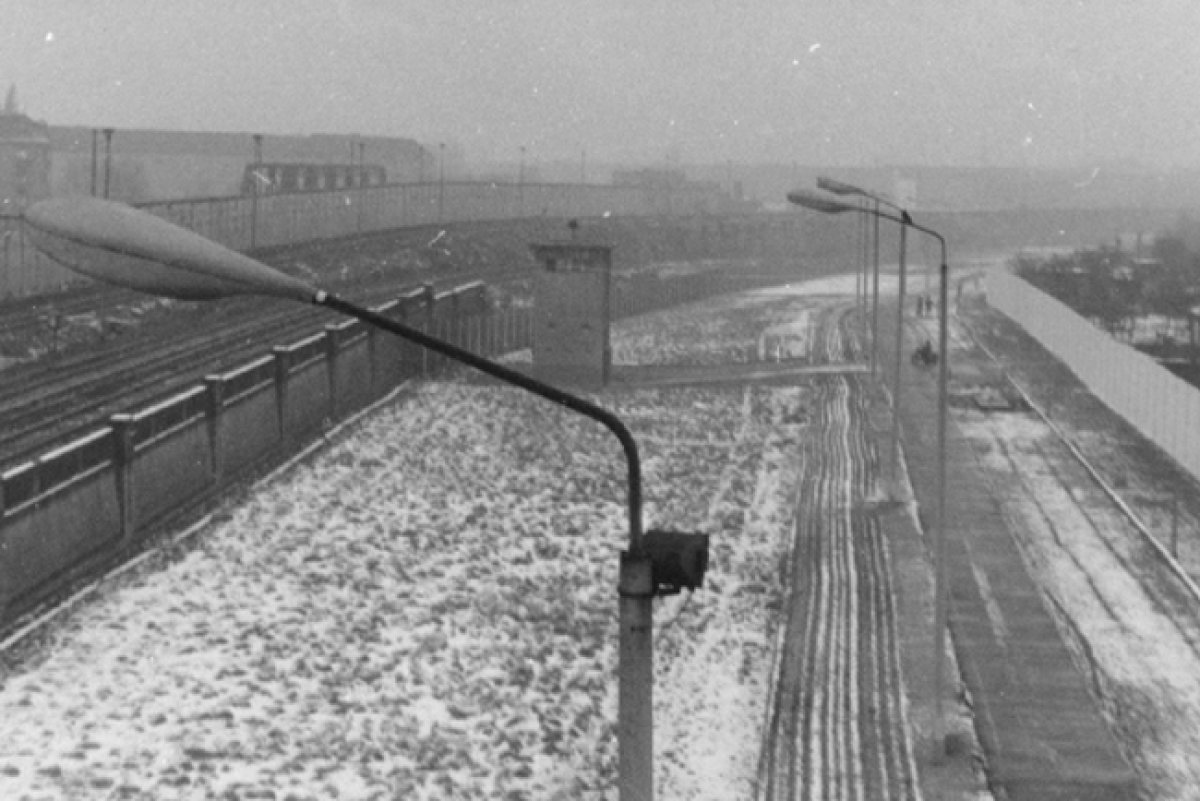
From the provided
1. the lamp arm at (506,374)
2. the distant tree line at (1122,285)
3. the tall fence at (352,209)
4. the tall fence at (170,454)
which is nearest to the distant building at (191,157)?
the tall fence at (352,209)

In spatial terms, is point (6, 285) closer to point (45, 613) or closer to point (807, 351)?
point (807, 351)

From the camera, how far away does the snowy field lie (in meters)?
13.5

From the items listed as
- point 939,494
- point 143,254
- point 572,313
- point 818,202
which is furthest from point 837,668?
point 572,313

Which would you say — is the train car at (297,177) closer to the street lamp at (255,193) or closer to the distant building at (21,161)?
the street lamp at (255,193)

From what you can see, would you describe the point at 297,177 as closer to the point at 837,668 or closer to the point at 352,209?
the point at 352,209

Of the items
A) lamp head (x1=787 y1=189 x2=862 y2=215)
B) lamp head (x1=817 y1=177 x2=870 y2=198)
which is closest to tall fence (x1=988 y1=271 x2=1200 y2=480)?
lamp head (x1=817 y1=177 x2=870 y2=198)

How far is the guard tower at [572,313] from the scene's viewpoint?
37.9 m

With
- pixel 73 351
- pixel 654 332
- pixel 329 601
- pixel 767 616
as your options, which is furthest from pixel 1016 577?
pixel 654 332

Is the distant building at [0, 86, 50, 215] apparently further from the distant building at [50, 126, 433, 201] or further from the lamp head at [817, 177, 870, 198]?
the lamp head at [817, 177, 870, 198]

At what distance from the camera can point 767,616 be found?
762 inches

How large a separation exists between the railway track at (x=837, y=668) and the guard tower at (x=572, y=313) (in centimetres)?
1075

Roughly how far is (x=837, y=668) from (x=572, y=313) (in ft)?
71.4

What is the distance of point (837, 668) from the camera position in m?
17.5

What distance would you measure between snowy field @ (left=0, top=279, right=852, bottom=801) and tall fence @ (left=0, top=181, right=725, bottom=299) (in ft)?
49.3
